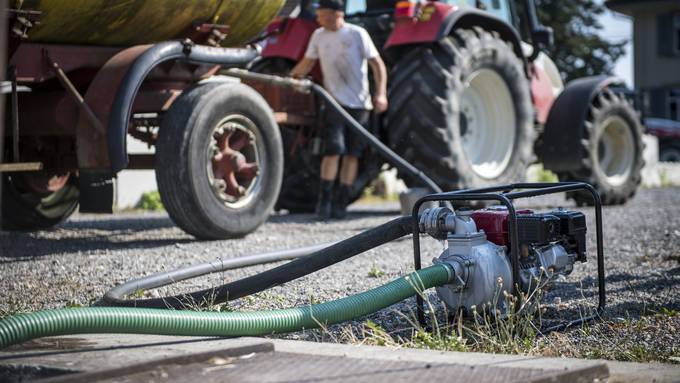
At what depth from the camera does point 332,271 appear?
6504 millimetres

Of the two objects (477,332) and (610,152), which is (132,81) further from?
(610,152)

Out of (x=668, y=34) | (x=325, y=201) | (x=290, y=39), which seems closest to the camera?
(x=325, y=201)

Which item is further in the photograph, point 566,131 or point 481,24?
point 566,131

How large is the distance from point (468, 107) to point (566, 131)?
5.31ft

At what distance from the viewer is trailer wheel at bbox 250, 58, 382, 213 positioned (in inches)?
408

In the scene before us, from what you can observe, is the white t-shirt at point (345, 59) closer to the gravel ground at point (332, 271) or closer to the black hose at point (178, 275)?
the gravel ground at point (332, 271)

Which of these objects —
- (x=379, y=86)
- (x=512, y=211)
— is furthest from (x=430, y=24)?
(x=512, y=211)

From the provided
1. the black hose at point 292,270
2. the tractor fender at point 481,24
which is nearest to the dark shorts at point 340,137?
the tractor fender at point 481,24

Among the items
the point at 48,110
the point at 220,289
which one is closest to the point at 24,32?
the point at 48,110

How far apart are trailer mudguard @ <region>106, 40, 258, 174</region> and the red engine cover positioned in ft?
10.1

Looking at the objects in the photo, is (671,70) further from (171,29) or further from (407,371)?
(407,371)

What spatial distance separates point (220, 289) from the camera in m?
4.75

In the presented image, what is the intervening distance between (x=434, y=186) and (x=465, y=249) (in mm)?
5008

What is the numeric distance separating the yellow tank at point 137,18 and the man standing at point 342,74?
140 cm
